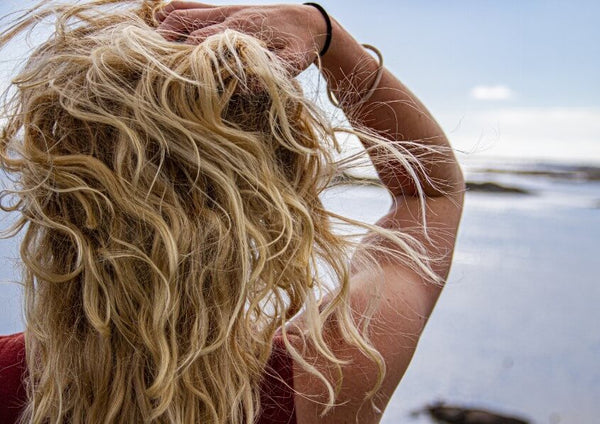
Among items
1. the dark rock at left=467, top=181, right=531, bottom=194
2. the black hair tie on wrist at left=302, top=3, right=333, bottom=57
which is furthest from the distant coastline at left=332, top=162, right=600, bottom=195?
the black hair tie on wrist at left=302, top=3, right=333, bottom=57

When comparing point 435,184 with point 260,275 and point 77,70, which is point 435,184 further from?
point 77,70

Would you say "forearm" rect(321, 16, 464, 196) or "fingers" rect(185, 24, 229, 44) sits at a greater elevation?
"fingers" rect(185, 24, 229, 44)

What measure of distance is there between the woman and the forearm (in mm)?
157

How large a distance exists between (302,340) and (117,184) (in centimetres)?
30

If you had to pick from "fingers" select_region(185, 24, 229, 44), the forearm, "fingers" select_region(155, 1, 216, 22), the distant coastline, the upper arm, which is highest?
"fingers" select_region(155, 1, 216, 22)

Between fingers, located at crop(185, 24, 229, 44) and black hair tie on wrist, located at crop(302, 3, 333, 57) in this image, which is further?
black hair tie on wrist, located at crop(302, 3, 333, 57)

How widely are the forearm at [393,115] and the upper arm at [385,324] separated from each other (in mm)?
55

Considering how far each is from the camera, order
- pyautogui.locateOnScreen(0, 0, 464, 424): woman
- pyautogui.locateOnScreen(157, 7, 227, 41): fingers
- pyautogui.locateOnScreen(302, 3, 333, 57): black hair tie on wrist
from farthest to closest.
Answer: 1. pyautogui.locateOnScreen(302, 3, 333, 57): black hair tie on wrist
2. pyautogui.locateOnScreen(157, 7, 227, 41): fingers
3. pyautogui.locateOnScreen(0, 0, 464, 424): woman

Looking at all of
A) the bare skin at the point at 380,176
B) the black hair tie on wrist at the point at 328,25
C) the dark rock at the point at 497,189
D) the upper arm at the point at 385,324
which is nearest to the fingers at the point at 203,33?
the bare skin at the point at 380,176

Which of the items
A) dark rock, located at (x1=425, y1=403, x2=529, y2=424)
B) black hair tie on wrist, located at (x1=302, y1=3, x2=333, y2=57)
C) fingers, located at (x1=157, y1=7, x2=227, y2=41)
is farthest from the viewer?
dark rock, located at (x1=425, y1=403, x2=529, y2=424)

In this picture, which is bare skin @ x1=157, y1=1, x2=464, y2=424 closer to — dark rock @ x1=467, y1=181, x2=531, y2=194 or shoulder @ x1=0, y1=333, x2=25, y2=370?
shoulder @ x1=0, y1=333, x2=25, y2=370

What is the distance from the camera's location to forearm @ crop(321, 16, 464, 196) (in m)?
0.95

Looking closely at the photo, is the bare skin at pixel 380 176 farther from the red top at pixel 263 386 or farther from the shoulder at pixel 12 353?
the shoulder at pixel 12 353

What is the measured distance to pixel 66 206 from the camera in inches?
27.1
